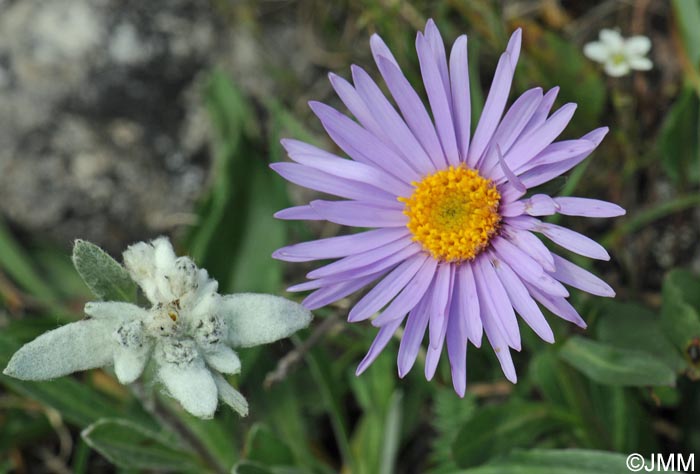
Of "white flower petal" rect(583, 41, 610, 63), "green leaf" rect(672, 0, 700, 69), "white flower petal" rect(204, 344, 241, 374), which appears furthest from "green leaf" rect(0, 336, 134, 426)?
"green leaf" rect(672, 0, 700, 69)

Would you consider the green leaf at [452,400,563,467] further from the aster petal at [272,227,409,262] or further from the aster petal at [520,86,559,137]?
the aster petal at [520,86,559,137]

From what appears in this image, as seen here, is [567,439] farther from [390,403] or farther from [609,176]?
[609,176]

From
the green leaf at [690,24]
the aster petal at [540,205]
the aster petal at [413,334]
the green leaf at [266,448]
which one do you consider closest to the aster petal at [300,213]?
the aster petal at [413,334]

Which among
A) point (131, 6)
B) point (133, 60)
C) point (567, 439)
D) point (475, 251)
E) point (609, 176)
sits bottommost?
point (567, 439)

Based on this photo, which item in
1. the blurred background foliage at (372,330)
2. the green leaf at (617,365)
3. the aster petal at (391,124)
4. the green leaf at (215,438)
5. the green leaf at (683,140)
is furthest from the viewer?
the green leaf at (683,140)

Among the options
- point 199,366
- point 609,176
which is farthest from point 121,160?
point 609,176

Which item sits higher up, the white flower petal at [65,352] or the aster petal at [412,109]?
the aster petal at [412,109]

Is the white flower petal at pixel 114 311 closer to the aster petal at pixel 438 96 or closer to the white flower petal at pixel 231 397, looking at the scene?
the white flower petal at pixel 231 397
